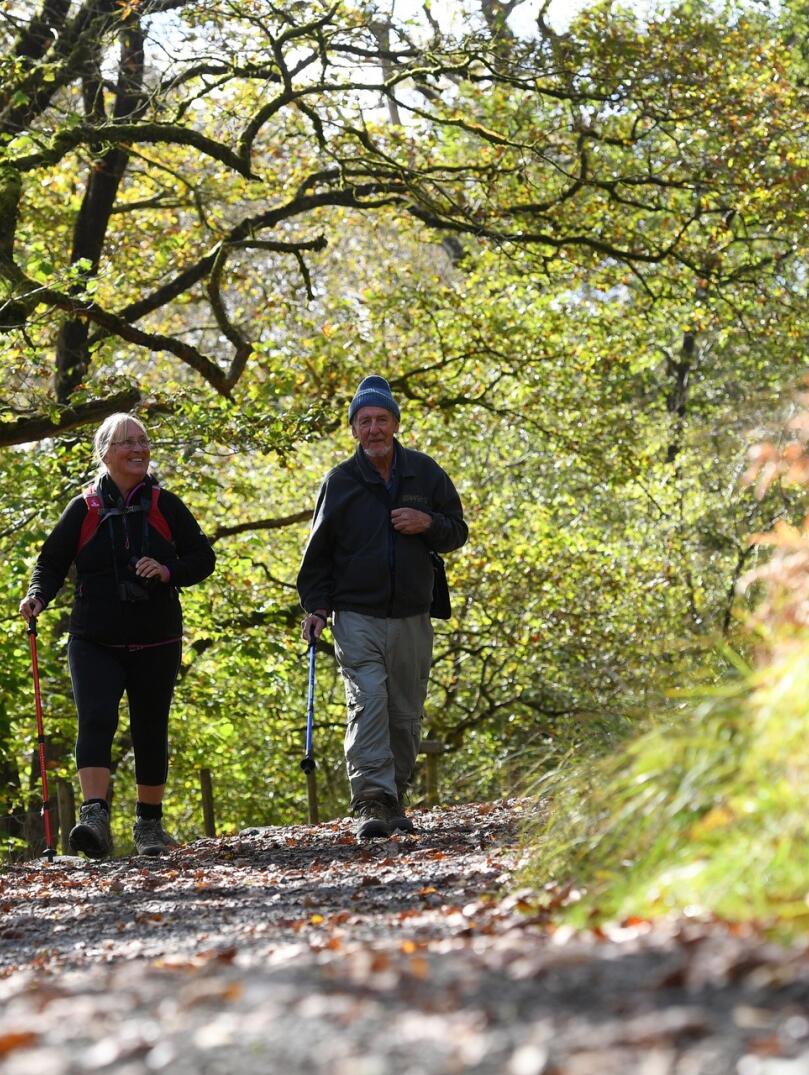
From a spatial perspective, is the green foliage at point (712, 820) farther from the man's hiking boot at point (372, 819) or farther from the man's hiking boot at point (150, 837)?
the man's hiking boot at point (150, 837)

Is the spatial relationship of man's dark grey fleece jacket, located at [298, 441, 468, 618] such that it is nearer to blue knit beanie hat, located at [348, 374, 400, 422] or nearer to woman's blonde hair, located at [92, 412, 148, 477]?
blue knit beanie hat, located at [348, 374, 400, 422]

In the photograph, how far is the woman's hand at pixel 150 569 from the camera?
8.10 metres

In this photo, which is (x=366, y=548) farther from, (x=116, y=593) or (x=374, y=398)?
(x=116, y=593)

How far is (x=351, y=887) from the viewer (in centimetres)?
640

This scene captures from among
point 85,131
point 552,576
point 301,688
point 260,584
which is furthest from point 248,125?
point 301,688

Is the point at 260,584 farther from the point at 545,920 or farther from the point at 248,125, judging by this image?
the point at 545,920

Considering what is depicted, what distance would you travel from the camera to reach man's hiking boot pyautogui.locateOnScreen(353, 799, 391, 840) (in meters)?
7.85

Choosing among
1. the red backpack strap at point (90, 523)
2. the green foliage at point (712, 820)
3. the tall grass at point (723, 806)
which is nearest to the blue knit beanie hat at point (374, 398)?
the red backpack strap at point (90, 523)

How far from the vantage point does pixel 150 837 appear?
28.3 ft

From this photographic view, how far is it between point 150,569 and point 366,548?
1137 mm

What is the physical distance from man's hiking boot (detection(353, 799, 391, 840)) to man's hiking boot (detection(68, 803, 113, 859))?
132 cm

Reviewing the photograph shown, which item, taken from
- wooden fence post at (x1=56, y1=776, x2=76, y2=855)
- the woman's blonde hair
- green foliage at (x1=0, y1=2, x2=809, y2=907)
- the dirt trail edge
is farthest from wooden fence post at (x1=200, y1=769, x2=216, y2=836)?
the dirt trail edge

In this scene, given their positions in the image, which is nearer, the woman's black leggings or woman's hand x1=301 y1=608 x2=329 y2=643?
woman's hand x1=301 y1=608 x2=329 y2=643

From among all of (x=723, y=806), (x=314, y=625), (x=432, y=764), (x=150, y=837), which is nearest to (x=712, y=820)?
(x=723, y=806)
